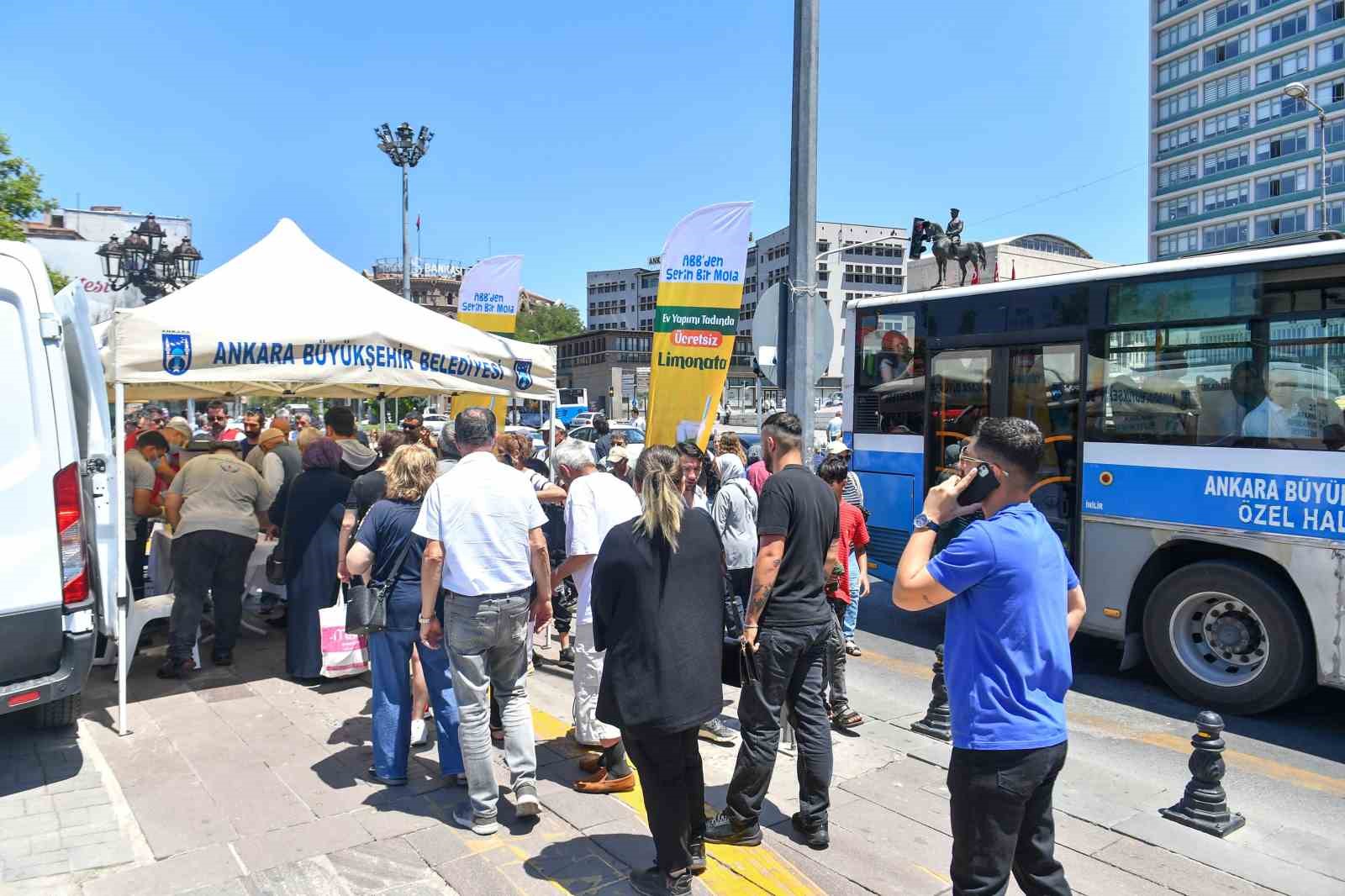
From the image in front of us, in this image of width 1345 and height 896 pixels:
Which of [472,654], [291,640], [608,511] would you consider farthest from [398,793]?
[291,640]

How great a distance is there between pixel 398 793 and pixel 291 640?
2347mm

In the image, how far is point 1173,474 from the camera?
6594 mm

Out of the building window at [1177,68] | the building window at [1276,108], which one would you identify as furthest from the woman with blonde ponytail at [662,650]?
the building window at [1177,68]

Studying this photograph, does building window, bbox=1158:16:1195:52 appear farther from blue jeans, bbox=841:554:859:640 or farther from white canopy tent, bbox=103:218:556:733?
white canopy tent, bbox=103:218:556:733

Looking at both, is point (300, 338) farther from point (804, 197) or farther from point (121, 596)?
point (804, 197)

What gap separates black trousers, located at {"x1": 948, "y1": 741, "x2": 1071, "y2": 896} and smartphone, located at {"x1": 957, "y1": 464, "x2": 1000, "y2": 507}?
2.76ft

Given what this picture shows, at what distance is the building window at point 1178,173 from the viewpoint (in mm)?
83750

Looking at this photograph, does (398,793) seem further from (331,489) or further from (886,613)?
(886,613)

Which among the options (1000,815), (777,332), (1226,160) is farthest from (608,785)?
(1226,160)

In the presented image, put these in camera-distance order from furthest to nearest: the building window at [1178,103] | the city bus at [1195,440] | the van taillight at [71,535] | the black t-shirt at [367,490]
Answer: the building window at [1178,103], the city bus at [1195,440], the black t-shirt at [367,490], the van taillight at [71,535]

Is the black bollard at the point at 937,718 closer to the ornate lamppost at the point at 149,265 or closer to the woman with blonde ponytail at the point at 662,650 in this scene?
the woman with blonde ponytail at the point at 662,650

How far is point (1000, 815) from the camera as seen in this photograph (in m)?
2.79

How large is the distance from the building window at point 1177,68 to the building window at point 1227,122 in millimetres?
5510

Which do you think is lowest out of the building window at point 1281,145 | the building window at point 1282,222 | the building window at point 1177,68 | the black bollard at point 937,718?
the black bollard at point 937,718
